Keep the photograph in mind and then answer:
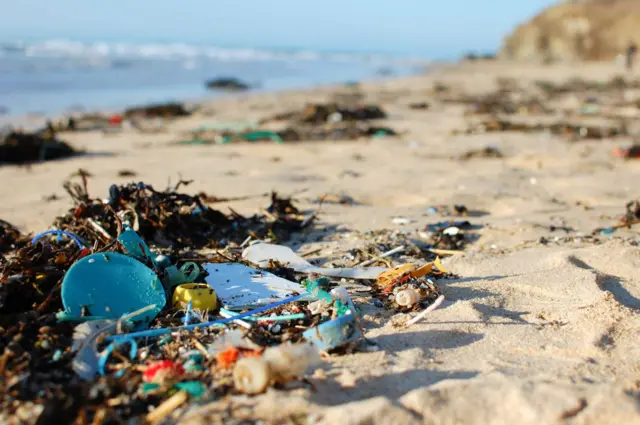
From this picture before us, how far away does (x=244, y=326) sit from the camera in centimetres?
218

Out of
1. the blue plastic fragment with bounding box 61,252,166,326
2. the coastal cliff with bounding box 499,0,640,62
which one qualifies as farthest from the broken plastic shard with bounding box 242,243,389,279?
the coastal cliff with bounding box 499,0,640,62

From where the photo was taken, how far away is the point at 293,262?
2871mm

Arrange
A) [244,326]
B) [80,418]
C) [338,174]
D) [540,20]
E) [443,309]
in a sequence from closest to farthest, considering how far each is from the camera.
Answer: [80,418], [244,326], [443,309], [338,174], [540,20]

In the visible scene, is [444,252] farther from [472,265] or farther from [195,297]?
[195,297]

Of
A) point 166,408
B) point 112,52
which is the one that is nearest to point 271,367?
point 166,408

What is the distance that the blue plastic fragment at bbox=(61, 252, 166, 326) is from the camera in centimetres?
214

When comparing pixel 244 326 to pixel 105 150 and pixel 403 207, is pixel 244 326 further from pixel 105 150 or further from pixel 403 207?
pixel 105 150

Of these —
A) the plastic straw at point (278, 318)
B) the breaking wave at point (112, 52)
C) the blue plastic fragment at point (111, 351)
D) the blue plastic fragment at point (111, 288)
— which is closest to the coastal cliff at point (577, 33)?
the breaking wave at point (112, 52)

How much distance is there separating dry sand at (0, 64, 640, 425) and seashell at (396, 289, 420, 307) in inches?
4.1

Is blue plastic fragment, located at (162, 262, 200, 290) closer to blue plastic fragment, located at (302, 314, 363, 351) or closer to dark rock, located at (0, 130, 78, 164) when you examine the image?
blue plastic fragment, located at (302, 314, 363, 351)

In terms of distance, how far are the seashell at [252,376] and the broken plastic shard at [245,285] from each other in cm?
65

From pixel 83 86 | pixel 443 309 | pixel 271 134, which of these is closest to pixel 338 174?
pixel 271 134

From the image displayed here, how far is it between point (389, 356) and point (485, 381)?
348 mm

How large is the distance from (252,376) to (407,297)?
0.88 m
